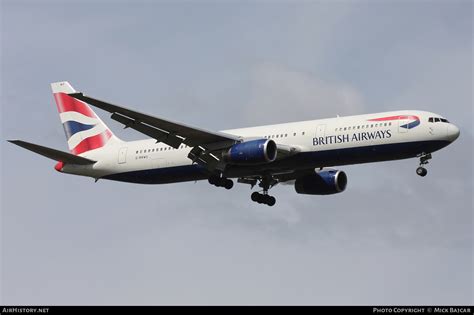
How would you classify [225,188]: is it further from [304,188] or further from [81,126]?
[81,126]

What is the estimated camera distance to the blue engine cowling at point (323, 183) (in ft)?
189

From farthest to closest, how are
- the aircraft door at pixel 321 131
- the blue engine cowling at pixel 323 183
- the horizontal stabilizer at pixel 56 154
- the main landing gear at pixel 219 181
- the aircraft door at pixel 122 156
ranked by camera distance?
the blue engine cowling at pixel 323 183 < the aircraft door at pixel 122 156 < the main landing gear at pixel 219 181 < the horizontal stabilizer at pixel 56 154 < the aircraft door at pixel 321 131

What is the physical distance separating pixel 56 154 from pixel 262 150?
12321 mm

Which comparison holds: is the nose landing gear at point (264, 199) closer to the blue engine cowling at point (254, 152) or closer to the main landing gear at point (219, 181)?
the main landing gear at point (219, 181)

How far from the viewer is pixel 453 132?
5003 centimetres

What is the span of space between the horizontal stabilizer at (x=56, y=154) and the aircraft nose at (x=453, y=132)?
1966cm

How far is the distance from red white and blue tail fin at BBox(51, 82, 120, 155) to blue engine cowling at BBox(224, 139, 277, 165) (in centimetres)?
1031

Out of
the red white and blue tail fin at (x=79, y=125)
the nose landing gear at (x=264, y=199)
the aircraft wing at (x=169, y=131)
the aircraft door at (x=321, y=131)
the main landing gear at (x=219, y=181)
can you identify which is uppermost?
the red white and blue tail fin at (x=79, y=125)

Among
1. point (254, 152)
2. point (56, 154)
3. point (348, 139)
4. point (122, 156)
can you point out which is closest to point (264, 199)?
point (254, 152)

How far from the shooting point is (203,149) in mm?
52312

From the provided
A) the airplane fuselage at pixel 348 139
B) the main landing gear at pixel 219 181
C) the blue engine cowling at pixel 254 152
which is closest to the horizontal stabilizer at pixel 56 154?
the airplane fuselage at pixel 348 139

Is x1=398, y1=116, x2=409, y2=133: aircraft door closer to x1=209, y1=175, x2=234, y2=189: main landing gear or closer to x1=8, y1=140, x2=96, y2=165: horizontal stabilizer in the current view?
x1=209, y1=175, x2=234, y2=189: main landing gear

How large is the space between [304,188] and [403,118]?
380 inches

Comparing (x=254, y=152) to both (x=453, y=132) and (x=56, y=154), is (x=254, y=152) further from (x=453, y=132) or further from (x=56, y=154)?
(x=56, y=154)
